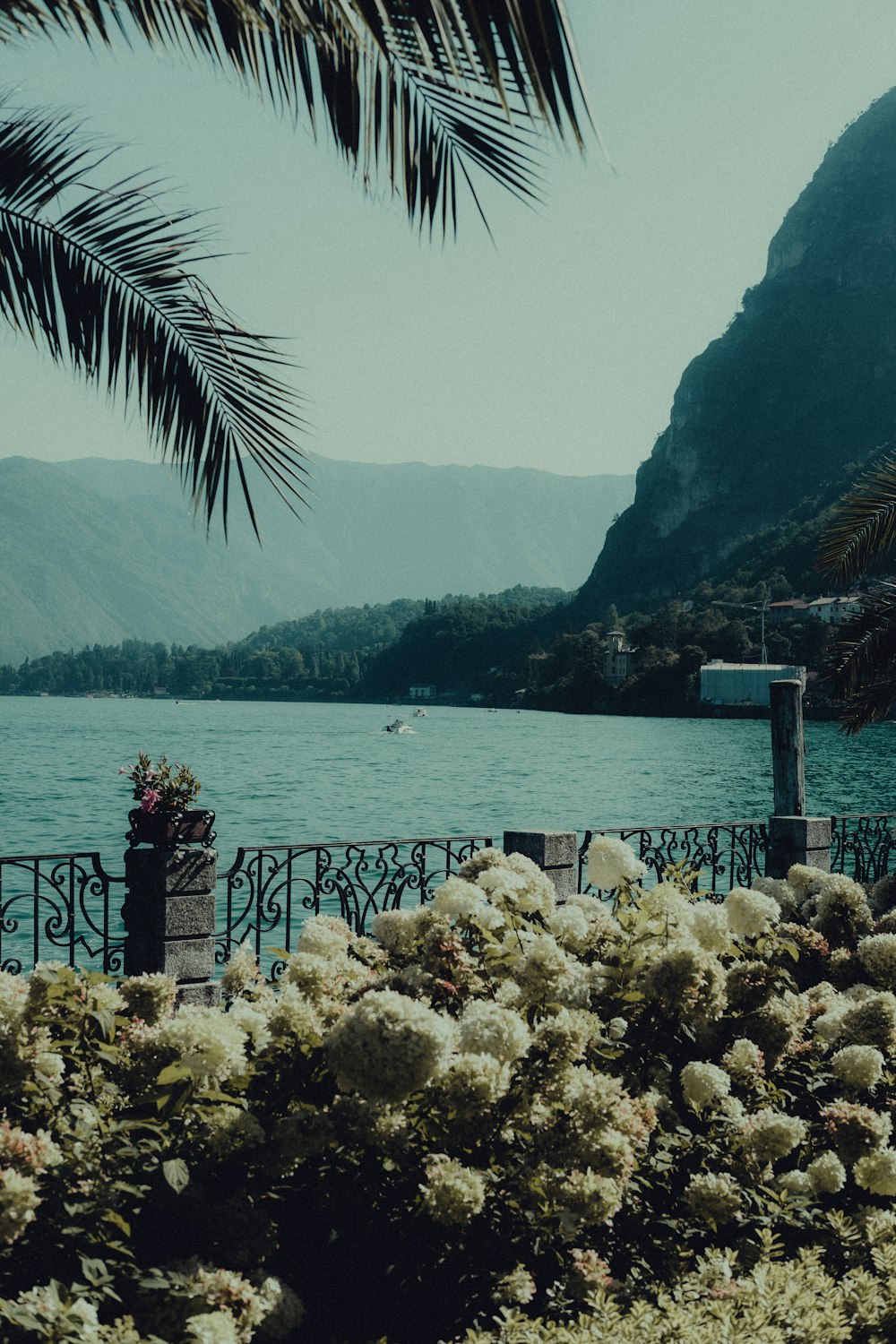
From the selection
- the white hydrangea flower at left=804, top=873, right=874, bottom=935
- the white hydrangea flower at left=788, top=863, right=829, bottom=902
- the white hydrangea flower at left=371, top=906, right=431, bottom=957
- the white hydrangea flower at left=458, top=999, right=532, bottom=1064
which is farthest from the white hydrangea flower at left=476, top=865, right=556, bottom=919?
the white hydrangea flower at left=788, top=863, right=829, bottom=902

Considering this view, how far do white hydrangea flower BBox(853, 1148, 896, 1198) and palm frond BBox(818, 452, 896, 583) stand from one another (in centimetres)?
811

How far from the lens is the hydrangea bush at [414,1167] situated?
275cm

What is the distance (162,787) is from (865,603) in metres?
7.95

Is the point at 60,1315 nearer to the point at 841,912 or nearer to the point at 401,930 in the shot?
the point at 401,930

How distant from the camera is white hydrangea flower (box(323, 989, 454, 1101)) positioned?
2.92 meters

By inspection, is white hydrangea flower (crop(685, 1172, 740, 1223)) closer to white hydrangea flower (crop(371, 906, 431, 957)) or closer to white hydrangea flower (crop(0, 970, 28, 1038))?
white hydrangea flower (crop(371, 906, 431, 957))

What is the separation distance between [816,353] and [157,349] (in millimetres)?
158734

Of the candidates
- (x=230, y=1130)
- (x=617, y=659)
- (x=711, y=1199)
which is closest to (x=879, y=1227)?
(x=711, y=1199)

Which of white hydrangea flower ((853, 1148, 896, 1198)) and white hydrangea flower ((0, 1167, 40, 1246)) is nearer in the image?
white hydrangea flower ((0, 1167, 40, 1246))

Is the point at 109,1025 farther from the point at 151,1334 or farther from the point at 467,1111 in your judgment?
the point at 467,1111

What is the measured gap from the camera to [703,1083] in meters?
3.94

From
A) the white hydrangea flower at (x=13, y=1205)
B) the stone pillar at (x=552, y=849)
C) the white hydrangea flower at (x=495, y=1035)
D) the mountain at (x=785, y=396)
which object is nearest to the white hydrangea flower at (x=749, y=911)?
the white hydrangea flower at (x=495, y=1035)

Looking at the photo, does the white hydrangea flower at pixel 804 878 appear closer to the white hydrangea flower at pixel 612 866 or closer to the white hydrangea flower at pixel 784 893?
the white hydrangea flower at pixel 784 893

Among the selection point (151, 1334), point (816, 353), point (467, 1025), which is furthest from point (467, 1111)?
point (816, 353)
